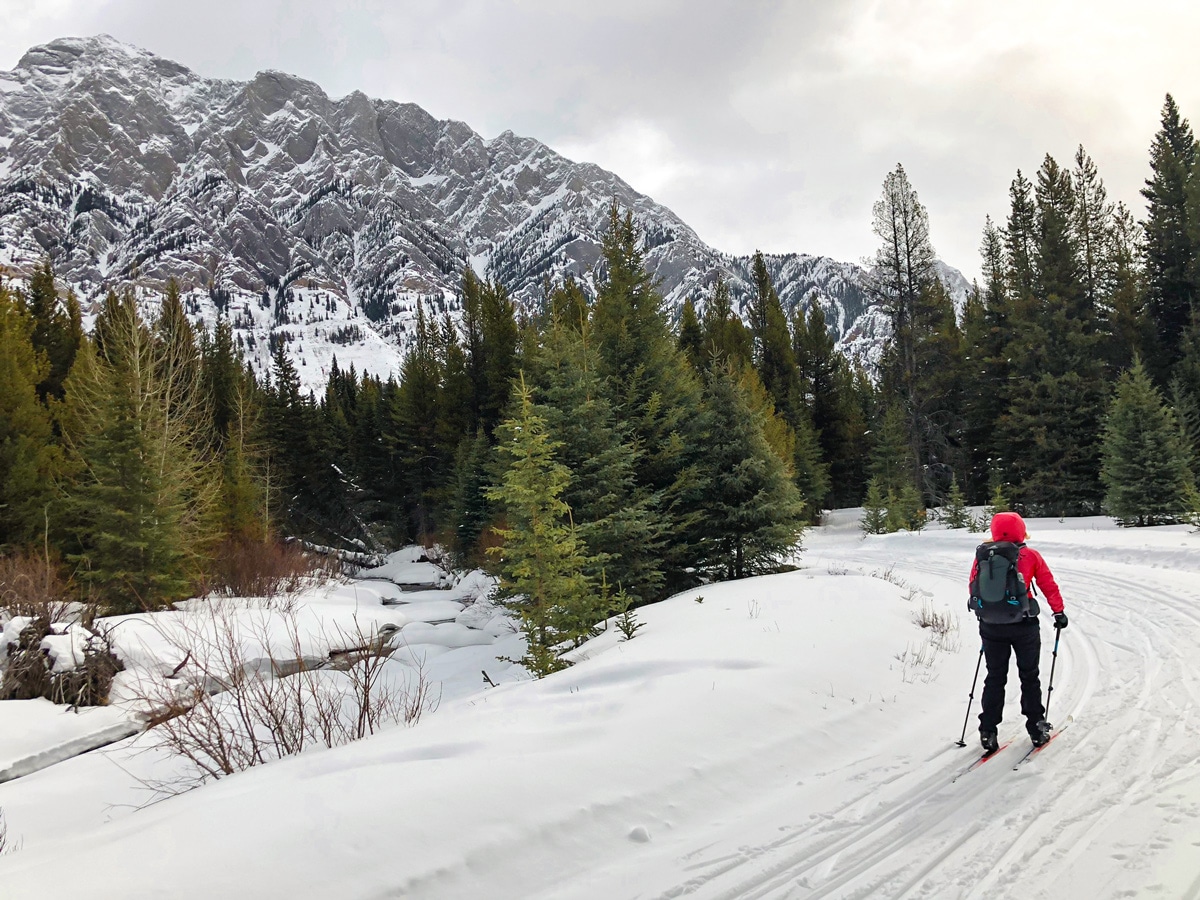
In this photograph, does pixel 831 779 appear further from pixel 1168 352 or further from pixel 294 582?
pixel 1168 352

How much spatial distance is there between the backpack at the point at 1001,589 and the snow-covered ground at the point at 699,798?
3.32 feet

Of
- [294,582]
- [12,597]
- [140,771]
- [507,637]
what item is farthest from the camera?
[294,582]

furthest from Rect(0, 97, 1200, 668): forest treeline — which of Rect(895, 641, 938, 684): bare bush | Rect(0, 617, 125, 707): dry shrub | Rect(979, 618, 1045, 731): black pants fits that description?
Rect(979, 618, 1045, 731): black pants

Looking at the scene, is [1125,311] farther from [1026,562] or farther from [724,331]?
[1026,562]

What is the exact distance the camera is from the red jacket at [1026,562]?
509 cm

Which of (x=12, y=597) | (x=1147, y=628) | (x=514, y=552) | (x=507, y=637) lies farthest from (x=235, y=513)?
(x=1147, y=628)

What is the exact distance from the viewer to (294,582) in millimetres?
19219

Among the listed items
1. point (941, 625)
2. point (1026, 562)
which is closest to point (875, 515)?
point (941, 625)

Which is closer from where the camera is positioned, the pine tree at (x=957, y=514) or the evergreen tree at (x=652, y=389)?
the evergreen tree at (x=652, y=389)

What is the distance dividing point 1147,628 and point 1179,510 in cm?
1575

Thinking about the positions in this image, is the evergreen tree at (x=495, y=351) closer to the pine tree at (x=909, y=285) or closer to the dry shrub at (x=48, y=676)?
the pine tree at (x=909, y=285)

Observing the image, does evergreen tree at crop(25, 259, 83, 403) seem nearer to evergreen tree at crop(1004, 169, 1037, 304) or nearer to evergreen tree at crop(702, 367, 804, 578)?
evergreen tree at crop(702, 367, 804, 578)

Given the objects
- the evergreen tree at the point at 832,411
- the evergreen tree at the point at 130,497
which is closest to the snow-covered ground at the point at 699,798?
the evergreen tree at the point at 130,497

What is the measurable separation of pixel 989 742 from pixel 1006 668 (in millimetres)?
617
